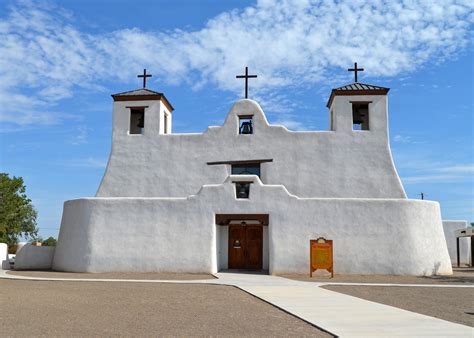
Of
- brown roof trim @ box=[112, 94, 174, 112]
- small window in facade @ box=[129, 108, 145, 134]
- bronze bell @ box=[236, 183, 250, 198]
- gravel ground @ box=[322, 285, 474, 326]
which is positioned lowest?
gravel ground @ box=[322, 285, 474, 326]

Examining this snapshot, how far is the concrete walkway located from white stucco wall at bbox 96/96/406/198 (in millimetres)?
9495

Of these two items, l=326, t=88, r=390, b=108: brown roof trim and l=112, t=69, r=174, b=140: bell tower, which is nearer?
l=326, t=88, r=390, b=108: brown roof trim

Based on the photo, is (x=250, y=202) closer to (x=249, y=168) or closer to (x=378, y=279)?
(x=249, y=168)

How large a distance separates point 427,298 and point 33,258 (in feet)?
62.7

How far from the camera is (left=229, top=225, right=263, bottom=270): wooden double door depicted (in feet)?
74.3

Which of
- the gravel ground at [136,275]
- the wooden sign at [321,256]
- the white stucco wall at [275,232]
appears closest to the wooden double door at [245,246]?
the white stucco wall at [275,232]

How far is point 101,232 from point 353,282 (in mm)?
10793

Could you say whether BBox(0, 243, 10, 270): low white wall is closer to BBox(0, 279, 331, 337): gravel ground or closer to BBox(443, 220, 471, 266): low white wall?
BBox(0, 279, 331, 337): gravel ground

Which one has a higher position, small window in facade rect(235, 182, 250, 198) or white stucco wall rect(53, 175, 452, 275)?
small window in facade rect(235, 182, 250, 198)

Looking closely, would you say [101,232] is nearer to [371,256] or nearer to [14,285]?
[14,285]

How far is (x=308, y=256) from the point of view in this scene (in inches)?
816

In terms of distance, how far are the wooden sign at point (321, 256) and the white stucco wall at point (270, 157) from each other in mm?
4537

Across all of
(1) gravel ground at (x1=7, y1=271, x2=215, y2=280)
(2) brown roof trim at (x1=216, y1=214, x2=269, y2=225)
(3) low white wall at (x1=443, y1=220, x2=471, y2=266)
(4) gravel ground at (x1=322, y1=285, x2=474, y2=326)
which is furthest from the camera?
(3) low white wall at (x1=443, y1=220, x2=471, y2=266)

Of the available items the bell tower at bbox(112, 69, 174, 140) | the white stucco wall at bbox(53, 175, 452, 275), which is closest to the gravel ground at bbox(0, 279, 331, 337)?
the white stucco wall at bbox(53, 175, 452, 275)
